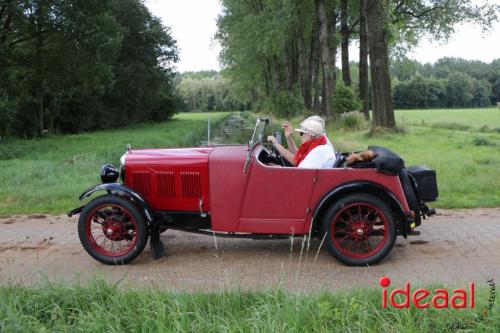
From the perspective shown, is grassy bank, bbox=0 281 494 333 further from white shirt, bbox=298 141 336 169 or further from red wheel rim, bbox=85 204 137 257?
white shirt, bbox=298 141 336 169

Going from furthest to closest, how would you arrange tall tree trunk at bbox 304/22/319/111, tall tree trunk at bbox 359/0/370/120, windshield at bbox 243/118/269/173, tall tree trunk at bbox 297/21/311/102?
tall tree trunk at bbox 304/22/319/111 → tall tree trunk at bbox 297/21/311/102 → tall tree trunk at bbox 359/0/370/120 → windshield at bbox 243/118/269/173

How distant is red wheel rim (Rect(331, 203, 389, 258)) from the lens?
15.5ft

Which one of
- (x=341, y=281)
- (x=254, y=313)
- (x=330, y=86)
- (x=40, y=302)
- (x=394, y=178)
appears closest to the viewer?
(x=254, y=313)

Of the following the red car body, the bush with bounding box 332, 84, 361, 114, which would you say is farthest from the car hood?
the bush with bounding box 332, 84, 361, 114

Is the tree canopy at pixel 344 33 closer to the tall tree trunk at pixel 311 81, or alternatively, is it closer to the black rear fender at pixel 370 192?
the tall tree trunk at pixel 311 81

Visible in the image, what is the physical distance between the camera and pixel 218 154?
497 cm

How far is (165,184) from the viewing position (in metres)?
5.07

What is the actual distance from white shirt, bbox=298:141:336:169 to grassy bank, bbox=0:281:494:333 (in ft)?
5.21

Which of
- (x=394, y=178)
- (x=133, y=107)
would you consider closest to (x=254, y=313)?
(x=394, y=178)

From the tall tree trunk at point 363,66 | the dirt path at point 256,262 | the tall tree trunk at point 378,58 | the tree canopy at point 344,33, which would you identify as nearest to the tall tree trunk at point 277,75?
the tree canopy at point 344,33

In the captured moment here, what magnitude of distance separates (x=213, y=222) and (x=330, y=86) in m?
17.0

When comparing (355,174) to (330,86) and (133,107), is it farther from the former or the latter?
(133,107)

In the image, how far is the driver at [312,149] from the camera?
4.90m

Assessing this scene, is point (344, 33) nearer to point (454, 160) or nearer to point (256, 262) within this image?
point (454, 160)
